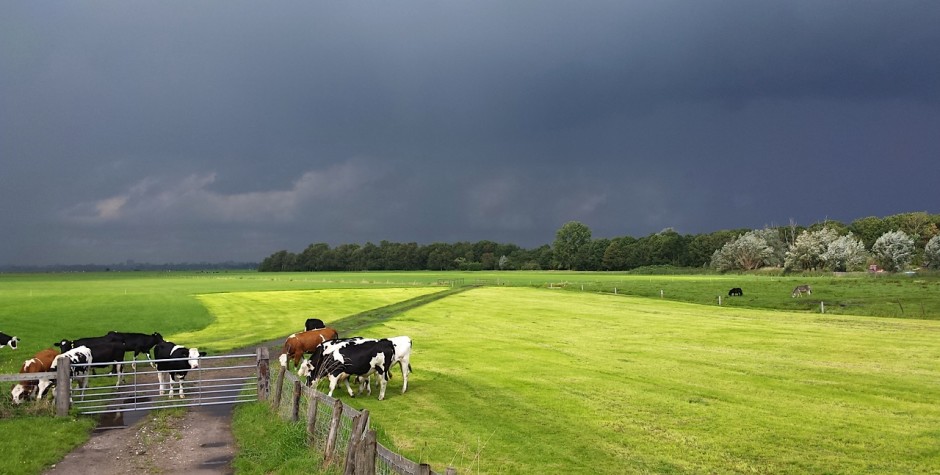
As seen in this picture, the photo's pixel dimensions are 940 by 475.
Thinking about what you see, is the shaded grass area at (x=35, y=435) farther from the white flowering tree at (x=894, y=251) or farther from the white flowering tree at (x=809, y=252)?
the white flowering tree at (x=894, y=251)

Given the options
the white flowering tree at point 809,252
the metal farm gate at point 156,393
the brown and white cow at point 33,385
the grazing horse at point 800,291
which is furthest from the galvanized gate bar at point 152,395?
the white flowering tree at point 809,252

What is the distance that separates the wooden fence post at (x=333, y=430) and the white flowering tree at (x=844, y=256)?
144 meters

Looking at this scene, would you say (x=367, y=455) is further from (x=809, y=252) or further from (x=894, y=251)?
(x=809, y=252)

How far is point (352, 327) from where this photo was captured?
39.7m

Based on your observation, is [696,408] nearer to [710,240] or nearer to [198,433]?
[198,433]

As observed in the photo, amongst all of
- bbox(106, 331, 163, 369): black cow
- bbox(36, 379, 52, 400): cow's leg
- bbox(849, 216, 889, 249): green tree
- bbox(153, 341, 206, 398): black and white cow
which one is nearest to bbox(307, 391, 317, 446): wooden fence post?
bbox(153, 341, 206, 398): black and white cow

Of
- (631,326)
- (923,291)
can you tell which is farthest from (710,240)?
(631,326)

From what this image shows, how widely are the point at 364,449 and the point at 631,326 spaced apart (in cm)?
3565

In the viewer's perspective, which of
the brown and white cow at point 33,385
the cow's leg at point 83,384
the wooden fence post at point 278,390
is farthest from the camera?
the brown and white cow at point 33,385

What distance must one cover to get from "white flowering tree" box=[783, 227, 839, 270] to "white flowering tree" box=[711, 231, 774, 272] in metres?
17.7

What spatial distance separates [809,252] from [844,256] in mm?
7568

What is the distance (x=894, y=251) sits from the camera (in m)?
126

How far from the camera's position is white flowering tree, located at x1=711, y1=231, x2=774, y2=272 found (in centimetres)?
15812

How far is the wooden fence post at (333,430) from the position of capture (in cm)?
1198
